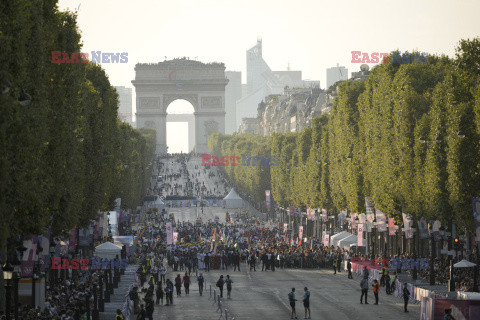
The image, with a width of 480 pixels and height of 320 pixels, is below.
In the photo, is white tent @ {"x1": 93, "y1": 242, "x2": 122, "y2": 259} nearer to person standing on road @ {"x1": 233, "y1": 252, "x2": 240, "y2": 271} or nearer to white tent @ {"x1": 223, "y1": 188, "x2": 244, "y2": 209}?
person standing on road @ {"x1": 233, "y1": 252, "x2": 240, "y2": 271}

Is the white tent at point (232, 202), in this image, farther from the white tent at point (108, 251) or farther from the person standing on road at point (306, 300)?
the person standing on road at point (306, 300)

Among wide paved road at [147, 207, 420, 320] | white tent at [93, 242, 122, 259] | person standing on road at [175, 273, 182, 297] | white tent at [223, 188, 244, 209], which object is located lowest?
wide paved road at [147, 207, 420, 320]

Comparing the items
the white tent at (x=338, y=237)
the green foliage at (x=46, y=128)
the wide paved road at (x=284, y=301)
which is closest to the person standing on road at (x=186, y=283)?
the wide paved road at (x=284, y=301)

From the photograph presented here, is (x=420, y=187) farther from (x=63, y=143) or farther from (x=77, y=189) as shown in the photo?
(x=63, y=143)

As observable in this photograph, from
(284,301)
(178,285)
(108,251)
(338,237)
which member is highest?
(338,237)

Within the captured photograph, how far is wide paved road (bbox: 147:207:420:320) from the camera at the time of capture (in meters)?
38.8

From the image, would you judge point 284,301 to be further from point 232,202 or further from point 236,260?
point 232,202

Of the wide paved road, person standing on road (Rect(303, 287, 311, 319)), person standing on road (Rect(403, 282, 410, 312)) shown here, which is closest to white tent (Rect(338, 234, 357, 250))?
the wide paved road

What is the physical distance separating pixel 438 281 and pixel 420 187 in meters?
6.36

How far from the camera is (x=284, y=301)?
43938 millimetres

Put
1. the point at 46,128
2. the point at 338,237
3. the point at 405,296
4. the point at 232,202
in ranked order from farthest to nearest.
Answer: the point at 232,202, the point at 338,237, the point at 405,296, the point at 46,128

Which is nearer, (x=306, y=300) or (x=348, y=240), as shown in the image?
(x=306, y=300)

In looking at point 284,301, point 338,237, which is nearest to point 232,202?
point 338,237

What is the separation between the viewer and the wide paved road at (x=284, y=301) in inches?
1528
